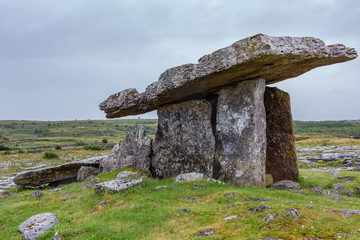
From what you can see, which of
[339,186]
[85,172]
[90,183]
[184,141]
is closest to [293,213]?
[339,186]

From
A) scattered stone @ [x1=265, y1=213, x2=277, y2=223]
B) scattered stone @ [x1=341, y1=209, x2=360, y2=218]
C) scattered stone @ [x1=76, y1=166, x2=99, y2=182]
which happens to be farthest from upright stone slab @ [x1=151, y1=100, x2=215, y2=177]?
scattered stone @ [x1=341, y1=209, x2=360, y2=218]

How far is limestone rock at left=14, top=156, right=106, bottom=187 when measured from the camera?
15.9m

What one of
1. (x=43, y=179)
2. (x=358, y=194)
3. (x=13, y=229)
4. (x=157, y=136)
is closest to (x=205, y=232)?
(x=13, y=229)

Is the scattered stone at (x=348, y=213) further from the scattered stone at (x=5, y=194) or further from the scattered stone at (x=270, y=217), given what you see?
the scattered stone at (x=5, y=194)

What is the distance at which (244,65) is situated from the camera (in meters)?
10.9

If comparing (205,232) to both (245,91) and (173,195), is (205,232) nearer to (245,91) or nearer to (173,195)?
(173,195)

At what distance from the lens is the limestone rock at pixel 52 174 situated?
15875 millimetres

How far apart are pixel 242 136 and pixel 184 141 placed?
10.8 ft

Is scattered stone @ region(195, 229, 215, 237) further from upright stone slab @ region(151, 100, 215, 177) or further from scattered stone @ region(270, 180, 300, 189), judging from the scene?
scattered stone @ region(270, 180, 300, 189)

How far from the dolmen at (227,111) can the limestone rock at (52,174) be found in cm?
172

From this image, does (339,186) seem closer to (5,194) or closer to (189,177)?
(189,177)

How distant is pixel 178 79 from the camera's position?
1284 cm

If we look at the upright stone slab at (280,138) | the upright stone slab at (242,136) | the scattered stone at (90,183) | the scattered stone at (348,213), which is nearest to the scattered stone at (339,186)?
the upright stone slab at (280,138)

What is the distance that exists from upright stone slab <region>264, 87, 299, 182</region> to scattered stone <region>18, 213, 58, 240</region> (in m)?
10.4
